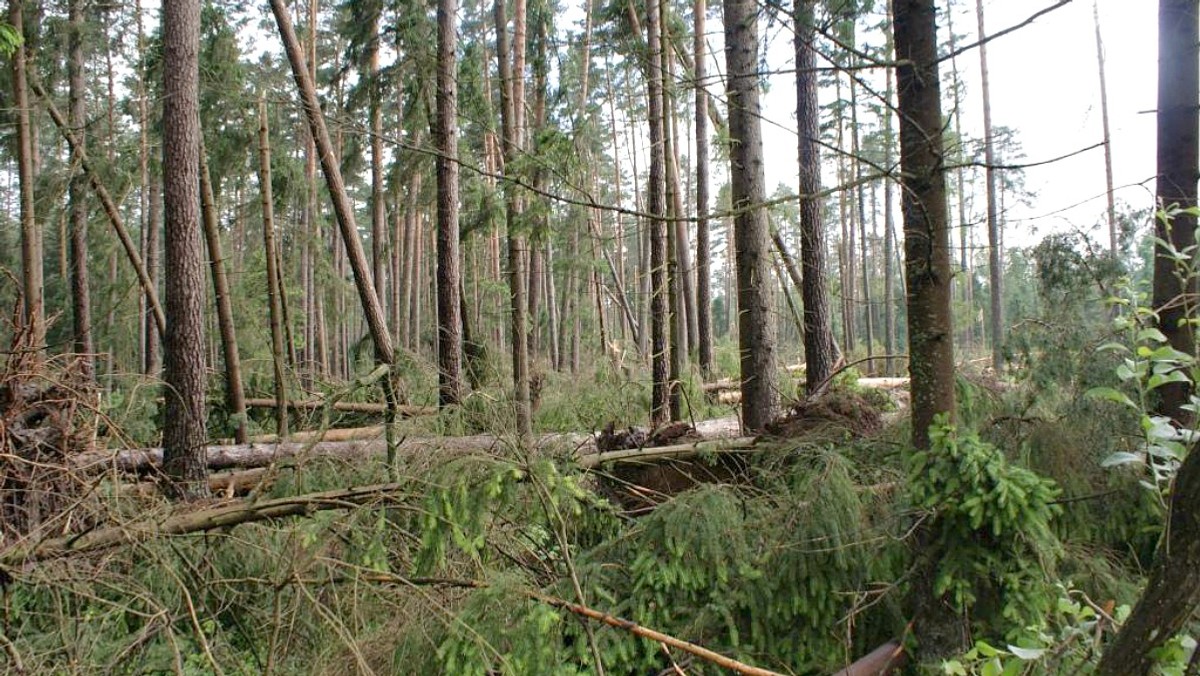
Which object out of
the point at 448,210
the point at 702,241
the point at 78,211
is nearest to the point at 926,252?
the point at 448,210

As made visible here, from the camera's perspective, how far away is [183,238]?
254 inches

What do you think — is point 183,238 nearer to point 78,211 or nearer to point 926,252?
point 926,252

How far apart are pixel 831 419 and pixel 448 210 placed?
18.3 feet

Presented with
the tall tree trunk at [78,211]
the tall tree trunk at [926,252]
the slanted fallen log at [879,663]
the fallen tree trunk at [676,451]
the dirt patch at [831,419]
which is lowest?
the slanted fallen log at [879,663]

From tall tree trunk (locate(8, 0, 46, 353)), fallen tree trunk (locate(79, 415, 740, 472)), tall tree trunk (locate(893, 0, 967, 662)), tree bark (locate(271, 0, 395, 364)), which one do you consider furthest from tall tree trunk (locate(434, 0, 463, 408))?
tall tree trunk (locate(893, 0, 967, 662))

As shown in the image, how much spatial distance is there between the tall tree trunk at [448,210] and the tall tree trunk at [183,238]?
255 centimetres

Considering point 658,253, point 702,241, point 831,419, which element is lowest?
point 831,419

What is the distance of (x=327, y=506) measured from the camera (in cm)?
341

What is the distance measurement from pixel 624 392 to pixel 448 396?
8.56 ft

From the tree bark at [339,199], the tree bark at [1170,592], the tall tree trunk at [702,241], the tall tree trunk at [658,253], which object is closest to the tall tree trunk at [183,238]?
the tree bark at [339,199]

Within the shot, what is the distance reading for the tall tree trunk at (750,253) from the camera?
6148 millimetres

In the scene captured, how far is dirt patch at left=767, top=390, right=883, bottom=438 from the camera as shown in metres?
4.63

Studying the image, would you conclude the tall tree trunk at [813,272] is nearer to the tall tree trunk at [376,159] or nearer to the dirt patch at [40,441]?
the tall tree trunk at [376,159]

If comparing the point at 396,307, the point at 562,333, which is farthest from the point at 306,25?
the point at 562,333
